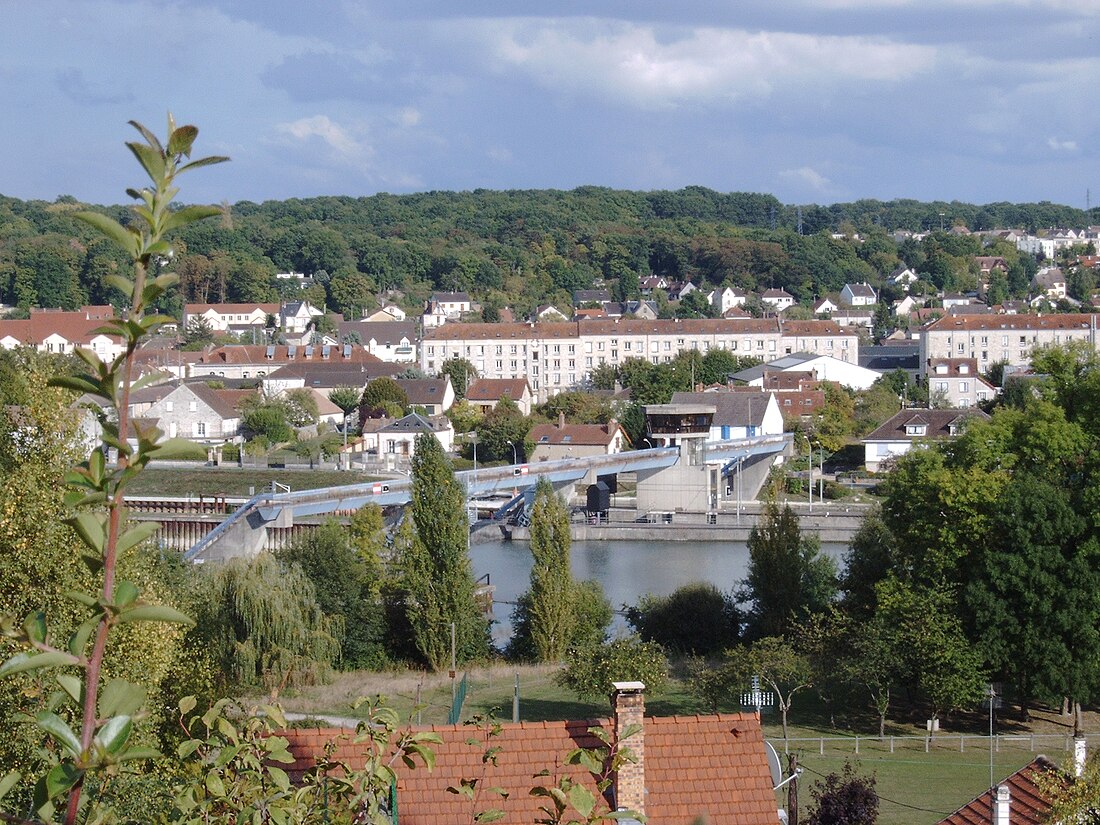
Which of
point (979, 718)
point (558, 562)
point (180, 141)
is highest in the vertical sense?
point (180, 141)

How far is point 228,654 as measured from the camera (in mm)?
13789

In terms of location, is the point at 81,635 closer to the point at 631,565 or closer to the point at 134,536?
the point at 134,536

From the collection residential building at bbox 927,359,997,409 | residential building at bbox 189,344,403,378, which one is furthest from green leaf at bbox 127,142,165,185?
residential building at bbox 189,344,403,378

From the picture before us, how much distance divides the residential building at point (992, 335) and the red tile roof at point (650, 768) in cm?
4179

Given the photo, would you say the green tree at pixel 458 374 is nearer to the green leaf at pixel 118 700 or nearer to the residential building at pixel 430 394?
the residential building at pixel 430 394

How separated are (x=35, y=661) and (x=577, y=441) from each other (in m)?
32.5

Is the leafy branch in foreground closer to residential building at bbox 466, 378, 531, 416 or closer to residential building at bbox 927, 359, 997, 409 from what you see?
residential building at bbox 466, 378, 531, 416

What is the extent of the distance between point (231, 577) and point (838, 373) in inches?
1238

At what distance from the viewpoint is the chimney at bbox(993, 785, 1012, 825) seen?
610 centimetres

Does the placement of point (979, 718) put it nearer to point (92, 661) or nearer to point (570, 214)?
point (92, 661)

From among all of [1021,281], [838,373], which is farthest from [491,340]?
[1021,281]

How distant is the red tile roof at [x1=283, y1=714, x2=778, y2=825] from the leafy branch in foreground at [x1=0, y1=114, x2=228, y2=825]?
3931 mm

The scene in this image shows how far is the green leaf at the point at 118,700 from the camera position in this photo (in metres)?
1.30

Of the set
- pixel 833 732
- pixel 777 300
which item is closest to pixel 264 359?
pixel 777 300
